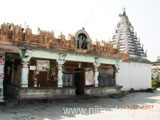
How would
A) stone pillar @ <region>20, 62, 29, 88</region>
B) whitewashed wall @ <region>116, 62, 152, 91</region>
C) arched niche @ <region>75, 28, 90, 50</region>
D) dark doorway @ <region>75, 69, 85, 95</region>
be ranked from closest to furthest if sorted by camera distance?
stone pillar @ <region>20, 62, 29, 88</region>, arched niche @ <region>75, 28, 90, 50</region>, dark doorway @ <region>75, 69, 85, 95</region>, whitewashed wall @ <region>116, 62, 152, 91</region>

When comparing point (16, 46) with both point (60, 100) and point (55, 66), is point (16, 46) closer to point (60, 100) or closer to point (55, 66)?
point (55, 66)

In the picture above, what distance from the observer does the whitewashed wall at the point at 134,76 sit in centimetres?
2091

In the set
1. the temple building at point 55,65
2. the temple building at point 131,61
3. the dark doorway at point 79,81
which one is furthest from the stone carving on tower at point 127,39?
the dark doorway at point 79,81

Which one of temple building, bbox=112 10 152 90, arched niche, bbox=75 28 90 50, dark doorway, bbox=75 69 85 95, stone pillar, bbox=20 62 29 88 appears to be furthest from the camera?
temple building, bbox=112 10 152 90

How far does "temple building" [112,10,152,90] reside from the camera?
70.1ft

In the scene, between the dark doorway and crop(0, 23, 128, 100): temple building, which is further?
the dark doorway

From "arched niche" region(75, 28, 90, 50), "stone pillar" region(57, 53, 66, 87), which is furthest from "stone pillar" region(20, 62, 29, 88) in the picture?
"arched niche" region(75, 28, 90, 50)

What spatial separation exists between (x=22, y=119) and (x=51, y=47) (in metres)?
6.46

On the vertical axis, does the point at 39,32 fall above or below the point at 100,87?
above

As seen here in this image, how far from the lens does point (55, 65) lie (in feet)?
49.1

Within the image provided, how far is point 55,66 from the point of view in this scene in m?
15.0

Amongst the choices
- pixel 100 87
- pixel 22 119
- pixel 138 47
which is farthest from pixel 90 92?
pixel 138 47

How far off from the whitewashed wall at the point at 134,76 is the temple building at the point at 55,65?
12 centimetres

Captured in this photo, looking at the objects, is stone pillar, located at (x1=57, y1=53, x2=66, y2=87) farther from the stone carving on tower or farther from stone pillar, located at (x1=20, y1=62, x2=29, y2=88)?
the stone carving on tower
